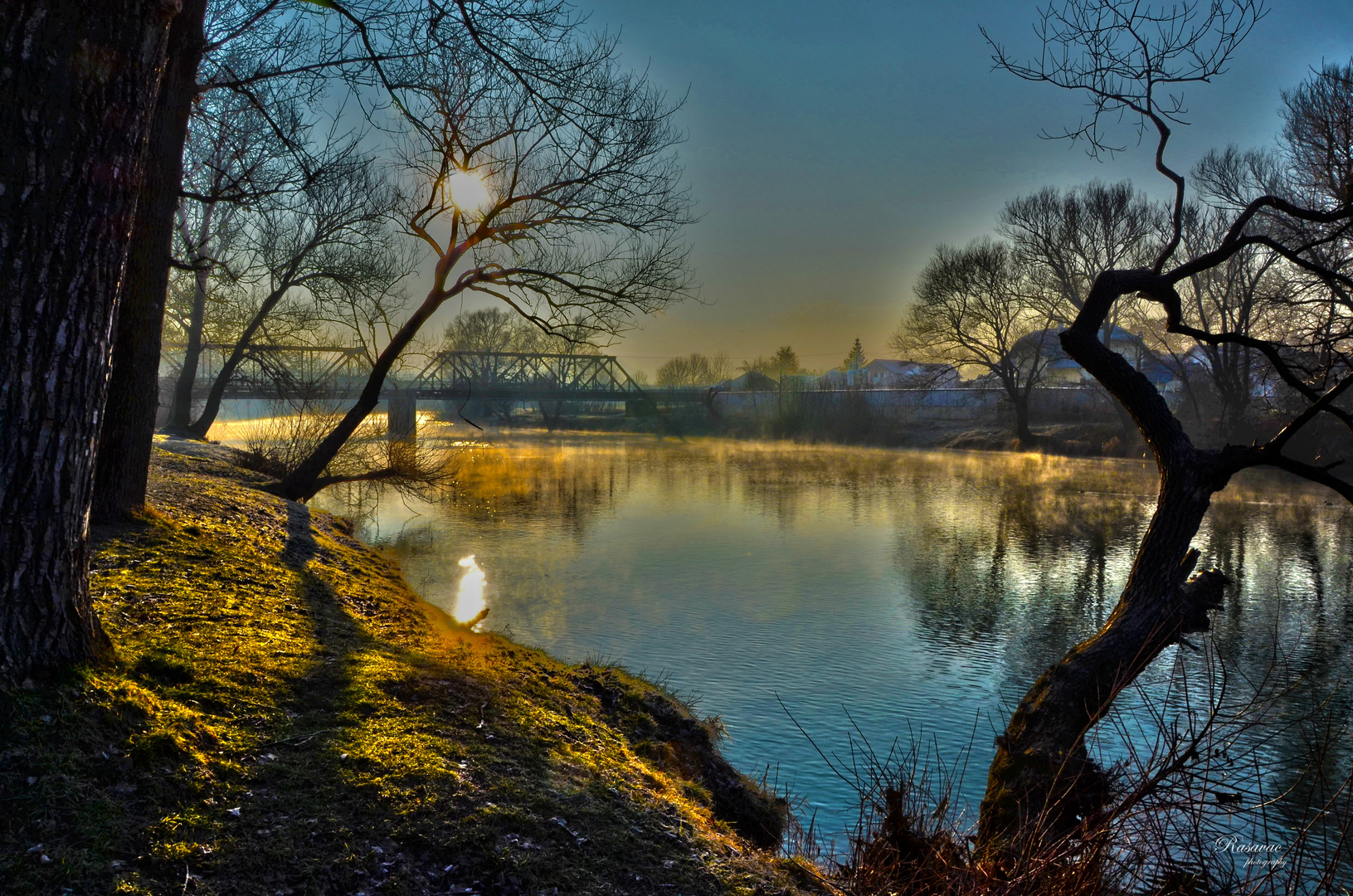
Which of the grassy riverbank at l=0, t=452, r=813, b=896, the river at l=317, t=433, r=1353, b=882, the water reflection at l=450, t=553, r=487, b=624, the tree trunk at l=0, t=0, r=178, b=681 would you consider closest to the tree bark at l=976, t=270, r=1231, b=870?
the river at l=317, t=433, r=1353, b=882

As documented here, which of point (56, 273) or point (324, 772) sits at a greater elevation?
point (56, 273)

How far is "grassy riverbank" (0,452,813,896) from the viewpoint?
2.84m

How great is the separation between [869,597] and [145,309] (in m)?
8.89

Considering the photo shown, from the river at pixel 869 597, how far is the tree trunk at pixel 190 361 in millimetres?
6075

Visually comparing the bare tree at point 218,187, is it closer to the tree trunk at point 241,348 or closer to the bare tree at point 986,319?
the tree trunk at point 241,348

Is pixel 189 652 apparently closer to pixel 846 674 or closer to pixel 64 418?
pixel 64 418

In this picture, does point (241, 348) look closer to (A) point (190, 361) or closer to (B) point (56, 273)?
(A) point (190, 361)

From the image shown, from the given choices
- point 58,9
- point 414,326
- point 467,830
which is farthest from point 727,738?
point 414,326

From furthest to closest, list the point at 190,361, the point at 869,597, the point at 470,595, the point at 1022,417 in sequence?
1. the point at 1022,417
2. the point at 190,361
3. the point at 869,597
4. the point at 470,595

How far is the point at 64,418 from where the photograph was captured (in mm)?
3346

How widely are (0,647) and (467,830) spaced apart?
67.6 inches

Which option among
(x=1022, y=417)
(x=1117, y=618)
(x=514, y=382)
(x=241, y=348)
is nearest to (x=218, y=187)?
(x=241, y=348)

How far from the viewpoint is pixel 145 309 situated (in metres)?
7.43

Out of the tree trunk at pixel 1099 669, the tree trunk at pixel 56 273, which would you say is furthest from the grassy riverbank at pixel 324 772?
the tree trunk at pixel 1099 669
